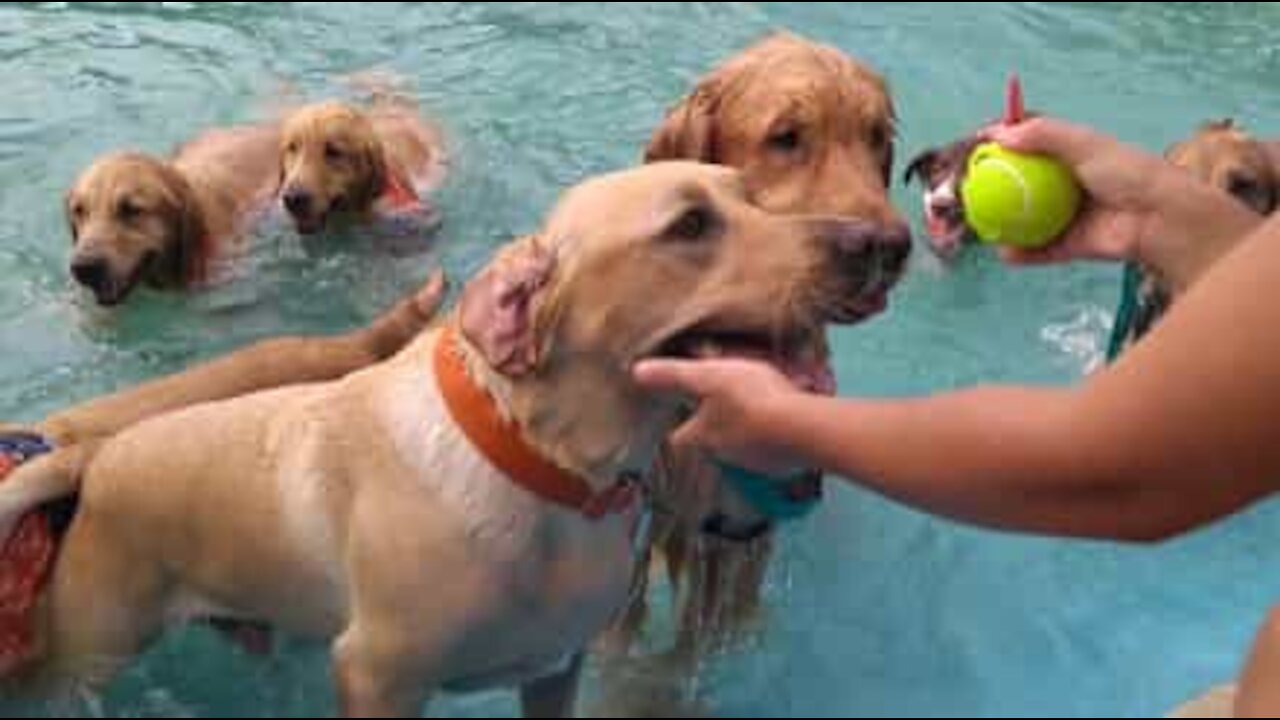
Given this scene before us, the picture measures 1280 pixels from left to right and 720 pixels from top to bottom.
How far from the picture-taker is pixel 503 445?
9.46 ft

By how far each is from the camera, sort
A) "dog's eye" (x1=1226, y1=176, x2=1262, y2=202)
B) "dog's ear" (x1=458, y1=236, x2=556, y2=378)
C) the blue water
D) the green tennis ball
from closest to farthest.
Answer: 1. "dog's ear" (x1=458, y1=236, x2=556, y2=378)
2. the green tennis ball
3. the blue water
4. "dog's eye" (x1=1226, y1=176, x2=1262, y2=202)

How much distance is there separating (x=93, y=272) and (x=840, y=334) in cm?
268

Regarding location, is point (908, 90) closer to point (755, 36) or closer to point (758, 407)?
point (755, 36)

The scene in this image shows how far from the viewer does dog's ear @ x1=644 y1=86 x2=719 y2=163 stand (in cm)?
387

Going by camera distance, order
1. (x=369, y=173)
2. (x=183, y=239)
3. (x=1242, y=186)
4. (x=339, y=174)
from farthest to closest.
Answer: (x=369, y=173), (x=339, y=174), (x=183, y=239), (x=1242, y=186)

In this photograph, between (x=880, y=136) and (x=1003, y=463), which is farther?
(x=880, y=136)

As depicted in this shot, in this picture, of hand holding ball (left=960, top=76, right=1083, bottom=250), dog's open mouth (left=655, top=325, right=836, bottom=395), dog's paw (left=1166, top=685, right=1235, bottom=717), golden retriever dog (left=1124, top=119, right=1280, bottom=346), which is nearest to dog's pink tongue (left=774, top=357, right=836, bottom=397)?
dog's open mouth (left=655, top=325, right=836, bottom=395)

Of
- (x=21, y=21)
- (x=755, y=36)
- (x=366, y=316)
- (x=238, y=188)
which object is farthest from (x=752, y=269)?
(x=21, y=21)

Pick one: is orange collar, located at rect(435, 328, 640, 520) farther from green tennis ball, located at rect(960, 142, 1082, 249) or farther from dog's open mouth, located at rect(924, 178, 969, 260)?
dog's open mouth, located at rect(924, 178, 969, 260)

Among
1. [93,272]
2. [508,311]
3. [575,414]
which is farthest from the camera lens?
[93,272]

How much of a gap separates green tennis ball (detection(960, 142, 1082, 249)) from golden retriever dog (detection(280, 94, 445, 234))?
3279mm

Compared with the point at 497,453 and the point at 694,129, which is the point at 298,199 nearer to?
the point at 694,129

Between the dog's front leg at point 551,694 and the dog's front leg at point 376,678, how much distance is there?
0.37 m

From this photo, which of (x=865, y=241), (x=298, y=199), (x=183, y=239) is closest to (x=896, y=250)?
(x=865, y=241)
